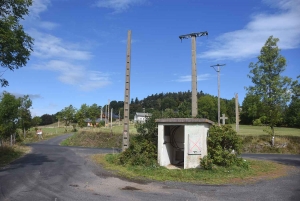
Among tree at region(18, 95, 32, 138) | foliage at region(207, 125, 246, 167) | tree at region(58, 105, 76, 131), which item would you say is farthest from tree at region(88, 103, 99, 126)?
foliage at region(207, 125, 246, 167)

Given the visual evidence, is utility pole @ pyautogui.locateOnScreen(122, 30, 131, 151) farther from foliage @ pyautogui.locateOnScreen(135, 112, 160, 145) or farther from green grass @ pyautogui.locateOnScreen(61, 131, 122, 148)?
green grass @ pyautogui.locateOnScreen(61, 131, 122, 148)

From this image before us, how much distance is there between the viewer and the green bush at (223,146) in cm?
1323

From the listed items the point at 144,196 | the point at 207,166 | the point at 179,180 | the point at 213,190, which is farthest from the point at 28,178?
the point at 207,166

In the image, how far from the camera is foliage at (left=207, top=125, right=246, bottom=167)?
1323 cm

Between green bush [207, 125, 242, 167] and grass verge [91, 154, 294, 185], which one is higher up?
green bush [207, 125, 242, 167]

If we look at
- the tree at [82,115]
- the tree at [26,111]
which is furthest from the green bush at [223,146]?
Result: the tree at [82,115]

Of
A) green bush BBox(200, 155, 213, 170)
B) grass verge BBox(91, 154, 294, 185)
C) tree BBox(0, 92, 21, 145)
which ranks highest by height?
tree BBox(0, 92, 21, 145)

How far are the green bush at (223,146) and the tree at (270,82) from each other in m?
14.9

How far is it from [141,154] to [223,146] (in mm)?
4079

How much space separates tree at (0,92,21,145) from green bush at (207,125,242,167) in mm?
18108

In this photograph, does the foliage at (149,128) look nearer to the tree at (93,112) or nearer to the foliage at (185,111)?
the foliage at (185,111)

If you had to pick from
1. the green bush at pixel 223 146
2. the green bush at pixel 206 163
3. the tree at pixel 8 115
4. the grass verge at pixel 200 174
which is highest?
the tree at pixel 8 115

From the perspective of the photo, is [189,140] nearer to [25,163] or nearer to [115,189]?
[115,189]

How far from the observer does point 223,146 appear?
46.5 ft
